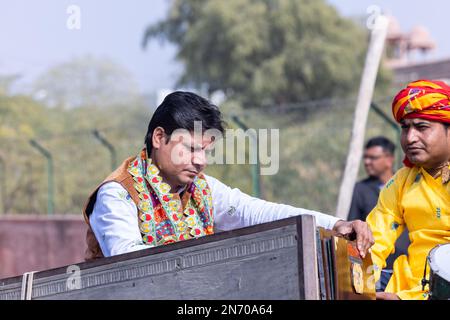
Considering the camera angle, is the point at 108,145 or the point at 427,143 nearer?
the point at 427,143

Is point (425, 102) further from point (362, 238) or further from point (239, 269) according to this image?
point (239, 269)

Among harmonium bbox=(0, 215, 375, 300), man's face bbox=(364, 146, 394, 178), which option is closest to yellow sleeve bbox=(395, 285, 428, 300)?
harmonium bbox=(0, 215, 375, 300)

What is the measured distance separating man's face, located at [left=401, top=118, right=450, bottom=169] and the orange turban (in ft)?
0.12

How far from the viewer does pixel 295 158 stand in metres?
11.7

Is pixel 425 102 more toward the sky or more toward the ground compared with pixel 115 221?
more toward the sky

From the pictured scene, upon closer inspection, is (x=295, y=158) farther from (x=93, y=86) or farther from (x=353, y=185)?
(x=93, y=86)

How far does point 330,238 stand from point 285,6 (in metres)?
31.4

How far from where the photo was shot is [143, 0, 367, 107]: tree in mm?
32281

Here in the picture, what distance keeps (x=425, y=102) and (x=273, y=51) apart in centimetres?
3014

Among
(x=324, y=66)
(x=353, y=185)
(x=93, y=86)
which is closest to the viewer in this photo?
(x=353, y=185)

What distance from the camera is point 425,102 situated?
3881mm

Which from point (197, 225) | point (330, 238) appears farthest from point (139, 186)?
point (330, 238)

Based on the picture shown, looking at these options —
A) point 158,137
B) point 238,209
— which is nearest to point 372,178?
point 238,209

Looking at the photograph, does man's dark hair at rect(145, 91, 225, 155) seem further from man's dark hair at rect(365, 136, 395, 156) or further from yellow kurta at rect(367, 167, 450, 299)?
man's dark hair at rect(365, 136, 395, 156)
